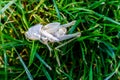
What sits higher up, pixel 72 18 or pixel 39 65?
pixel 72 18

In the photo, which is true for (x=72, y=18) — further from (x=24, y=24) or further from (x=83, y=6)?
(x=24, y=24)

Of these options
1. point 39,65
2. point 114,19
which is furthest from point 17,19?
point 114,19

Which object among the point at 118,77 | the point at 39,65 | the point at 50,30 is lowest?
the point at 118,77
